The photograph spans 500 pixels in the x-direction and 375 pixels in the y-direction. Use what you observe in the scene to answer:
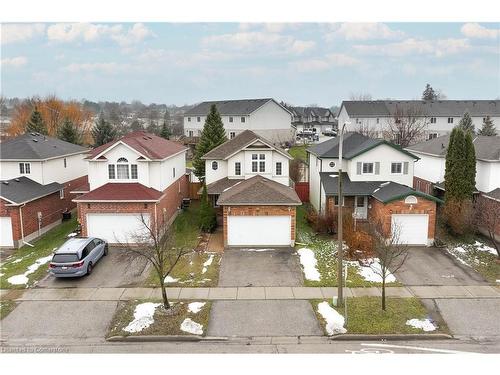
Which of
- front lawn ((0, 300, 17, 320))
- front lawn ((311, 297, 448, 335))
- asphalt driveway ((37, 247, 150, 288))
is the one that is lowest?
front lawn ((0, 300, 17, 320))

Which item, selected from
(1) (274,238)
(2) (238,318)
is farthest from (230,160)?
(2) (238,318)

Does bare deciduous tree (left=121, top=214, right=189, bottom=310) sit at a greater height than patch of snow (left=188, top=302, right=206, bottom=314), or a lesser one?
greater

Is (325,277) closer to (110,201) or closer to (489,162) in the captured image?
(110,201)

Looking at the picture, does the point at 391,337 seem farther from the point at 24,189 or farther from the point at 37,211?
the point at 24,189

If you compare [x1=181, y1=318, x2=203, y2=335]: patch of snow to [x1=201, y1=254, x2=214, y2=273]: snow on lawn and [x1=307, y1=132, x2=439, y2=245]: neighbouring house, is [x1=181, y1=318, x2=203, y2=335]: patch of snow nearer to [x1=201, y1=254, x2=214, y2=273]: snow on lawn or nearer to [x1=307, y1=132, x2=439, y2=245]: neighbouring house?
[x1=201, y1=254, x2=214, y2=273]: snow on lawn

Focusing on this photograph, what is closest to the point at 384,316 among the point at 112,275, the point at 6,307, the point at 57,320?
the point at 57,320

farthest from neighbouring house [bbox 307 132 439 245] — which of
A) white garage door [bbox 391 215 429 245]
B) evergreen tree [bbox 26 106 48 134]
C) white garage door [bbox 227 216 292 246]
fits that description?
evergreen tree [bbox 26 106 48 134]
